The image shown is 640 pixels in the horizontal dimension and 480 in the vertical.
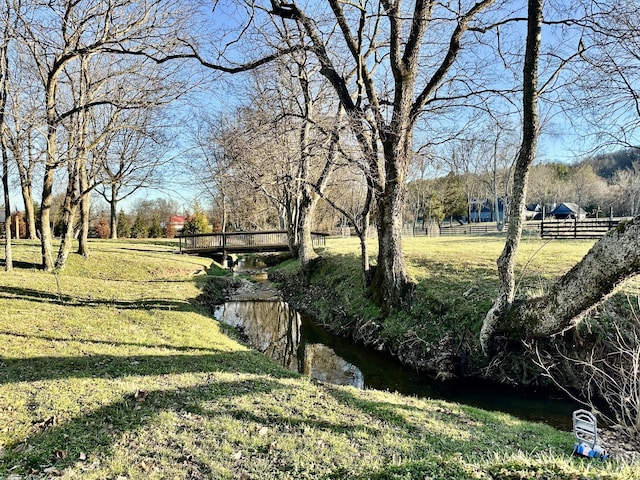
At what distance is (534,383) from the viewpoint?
20.8ft

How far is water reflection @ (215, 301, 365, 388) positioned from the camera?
7.27 metres

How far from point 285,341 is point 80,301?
485 cm

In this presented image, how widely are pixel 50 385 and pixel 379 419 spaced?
367cm

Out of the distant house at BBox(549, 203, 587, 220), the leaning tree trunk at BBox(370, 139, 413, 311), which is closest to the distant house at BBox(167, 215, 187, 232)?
the leaning tree trunk at BBox(370, 139, 413, 311)

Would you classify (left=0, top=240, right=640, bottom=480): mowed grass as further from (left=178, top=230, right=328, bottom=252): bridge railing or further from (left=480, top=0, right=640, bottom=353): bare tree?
(left=178, top=230, right=328, bottom=252): bridge railing

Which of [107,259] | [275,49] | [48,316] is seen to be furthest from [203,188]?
[48,316]

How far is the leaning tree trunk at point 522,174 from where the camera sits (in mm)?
6113

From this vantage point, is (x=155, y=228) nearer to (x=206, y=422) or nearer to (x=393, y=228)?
(x=393, y=228)

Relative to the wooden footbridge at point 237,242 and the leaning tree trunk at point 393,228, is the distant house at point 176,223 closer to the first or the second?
the wooden footbridge at point 237,242

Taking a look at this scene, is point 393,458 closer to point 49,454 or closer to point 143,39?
point 49,454

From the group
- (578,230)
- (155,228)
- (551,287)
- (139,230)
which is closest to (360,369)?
(551,287)

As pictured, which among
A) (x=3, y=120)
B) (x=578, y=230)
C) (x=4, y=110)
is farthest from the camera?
(x=578, y=230)

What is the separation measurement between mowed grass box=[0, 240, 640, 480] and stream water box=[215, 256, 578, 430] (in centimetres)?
100

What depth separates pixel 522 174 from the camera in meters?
6.46
